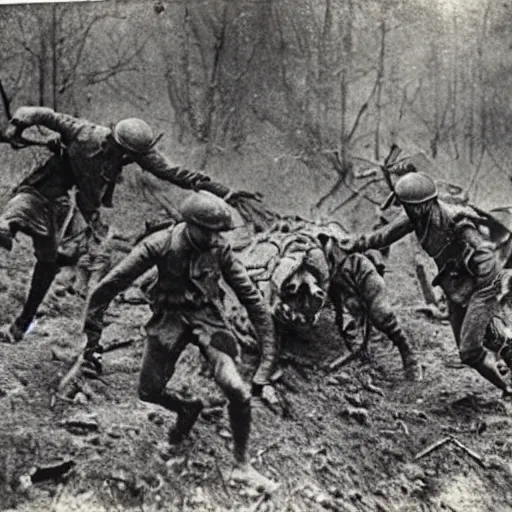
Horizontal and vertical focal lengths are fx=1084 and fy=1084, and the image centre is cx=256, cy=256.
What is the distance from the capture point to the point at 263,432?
6762mm

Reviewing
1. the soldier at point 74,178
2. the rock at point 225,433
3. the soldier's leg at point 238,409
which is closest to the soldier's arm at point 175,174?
the soldier at point 74,178

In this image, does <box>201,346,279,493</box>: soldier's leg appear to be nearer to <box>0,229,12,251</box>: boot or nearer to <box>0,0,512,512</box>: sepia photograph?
<box>0,0,512,512</box>: sepia photograph

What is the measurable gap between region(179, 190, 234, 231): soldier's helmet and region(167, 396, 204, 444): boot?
1077 mm

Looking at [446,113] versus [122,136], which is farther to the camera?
[446,113]

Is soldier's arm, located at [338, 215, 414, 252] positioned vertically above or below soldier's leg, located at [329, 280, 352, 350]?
above

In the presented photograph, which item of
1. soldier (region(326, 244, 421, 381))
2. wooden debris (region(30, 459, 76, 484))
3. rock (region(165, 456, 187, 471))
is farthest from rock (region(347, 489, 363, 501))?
wooden debris (region(30, 459, 76, 484))

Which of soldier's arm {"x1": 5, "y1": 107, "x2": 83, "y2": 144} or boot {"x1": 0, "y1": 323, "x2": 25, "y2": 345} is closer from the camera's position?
boot {"x1": 0, "y1": 323, "x2": 25, "y2": 345}

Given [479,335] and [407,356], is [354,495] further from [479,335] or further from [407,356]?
[479,335]

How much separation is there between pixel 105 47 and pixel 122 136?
88 cm

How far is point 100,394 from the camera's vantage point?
22.3 ft

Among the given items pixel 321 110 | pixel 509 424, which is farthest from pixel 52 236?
pixel 509 424

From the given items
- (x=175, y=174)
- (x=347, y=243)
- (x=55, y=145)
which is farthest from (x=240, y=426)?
(x=55, y=145)

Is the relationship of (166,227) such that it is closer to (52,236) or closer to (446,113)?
(52,236)

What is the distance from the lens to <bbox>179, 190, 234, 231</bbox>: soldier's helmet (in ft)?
21.6
